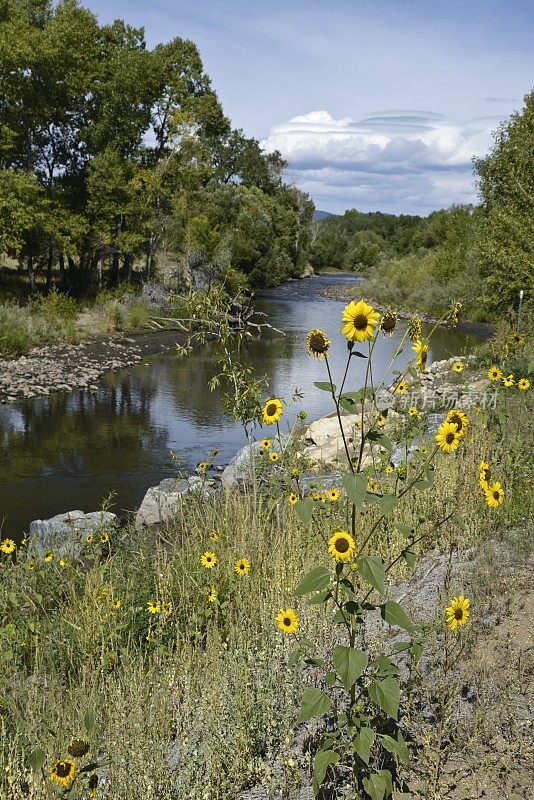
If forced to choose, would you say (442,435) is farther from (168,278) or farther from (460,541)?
(168,278)

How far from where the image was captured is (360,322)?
2.55 metres

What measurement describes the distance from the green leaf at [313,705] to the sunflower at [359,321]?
119cm

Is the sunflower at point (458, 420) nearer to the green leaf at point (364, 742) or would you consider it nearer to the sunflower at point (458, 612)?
the sunflower at point (458, 612)

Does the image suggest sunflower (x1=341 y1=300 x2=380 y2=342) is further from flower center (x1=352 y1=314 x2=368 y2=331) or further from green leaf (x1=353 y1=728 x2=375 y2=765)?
green leaf (x1=353 y1=728 x2=375 y2=765)

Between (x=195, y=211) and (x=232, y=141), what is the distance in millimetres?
23758

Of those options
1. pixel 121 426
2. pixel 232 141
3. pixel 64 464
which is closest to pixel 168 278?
pixel 121 426

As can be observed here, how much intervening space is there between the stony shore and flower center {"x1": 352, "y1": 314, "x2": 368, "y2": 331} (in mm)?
13738

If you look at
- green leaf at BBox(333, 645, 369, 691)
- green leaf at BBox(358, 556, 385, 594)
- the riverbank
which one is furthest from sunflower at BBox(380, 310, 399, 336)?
the riverbank

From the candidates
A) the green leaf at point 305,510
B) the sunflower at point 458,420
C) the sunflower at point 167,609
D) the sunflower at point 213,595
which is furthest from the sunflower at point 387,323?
the sunflower at point 167,609

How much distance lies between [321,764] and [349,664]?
1.07 ft

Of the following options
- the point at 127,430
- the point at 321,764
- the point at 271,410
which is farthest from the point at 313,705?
the point at 127,430

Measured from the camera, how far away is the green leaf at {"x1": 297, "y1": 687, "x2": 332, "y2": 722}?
2346 mm

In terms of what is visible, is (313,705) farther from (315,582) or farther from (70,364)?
(70,364)

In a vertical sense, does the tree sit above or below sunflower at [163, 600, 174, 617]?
above
